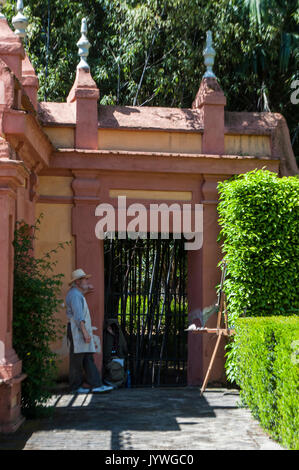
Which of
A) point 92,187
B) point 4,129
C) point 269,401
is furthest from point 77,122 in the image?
point 269,401

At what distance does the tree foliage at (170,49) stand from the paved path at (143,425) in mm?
8548

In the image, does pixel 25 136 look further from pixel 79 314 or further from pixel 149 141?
pixel 149 141

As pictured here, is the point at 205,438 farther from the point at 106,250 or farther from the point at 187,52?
the point at 187,52

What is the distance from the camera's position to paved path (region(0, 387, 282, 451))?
6426mm

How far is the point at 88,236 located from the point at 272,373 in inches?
184

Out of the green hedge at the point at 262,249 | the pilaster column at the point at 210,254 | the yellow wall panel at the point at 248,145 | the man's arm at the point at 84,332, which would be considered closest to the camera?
the man's arm at the point at 84,332

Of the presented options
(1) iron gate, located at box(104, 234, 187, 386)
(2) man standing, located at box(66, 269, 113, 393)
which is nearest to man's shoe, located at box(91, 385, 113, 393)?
(2) man standing, located at box(66, 269, 113, 393)

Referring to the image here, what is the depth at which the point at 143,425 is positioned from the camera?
739 cm

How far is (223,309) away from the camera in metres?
10.4

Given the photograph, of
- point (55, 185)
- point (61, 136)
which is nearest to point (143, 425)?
point (55, 185)

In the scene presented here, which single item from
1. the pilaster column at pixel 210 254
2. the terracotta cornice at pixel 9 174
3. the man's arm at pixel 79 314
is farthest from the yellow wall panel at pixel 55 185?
the terracotta cornice at pixel 9 174

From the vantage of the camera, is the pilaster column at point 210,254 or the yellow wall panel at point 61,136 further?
the pilaster column at point 210,254

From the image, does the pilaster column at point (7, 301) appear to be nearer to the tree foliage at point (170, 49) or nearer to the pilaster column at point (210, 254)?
the pilaster column at point (210, 254)

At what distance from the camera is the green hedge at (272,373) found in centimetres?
585
